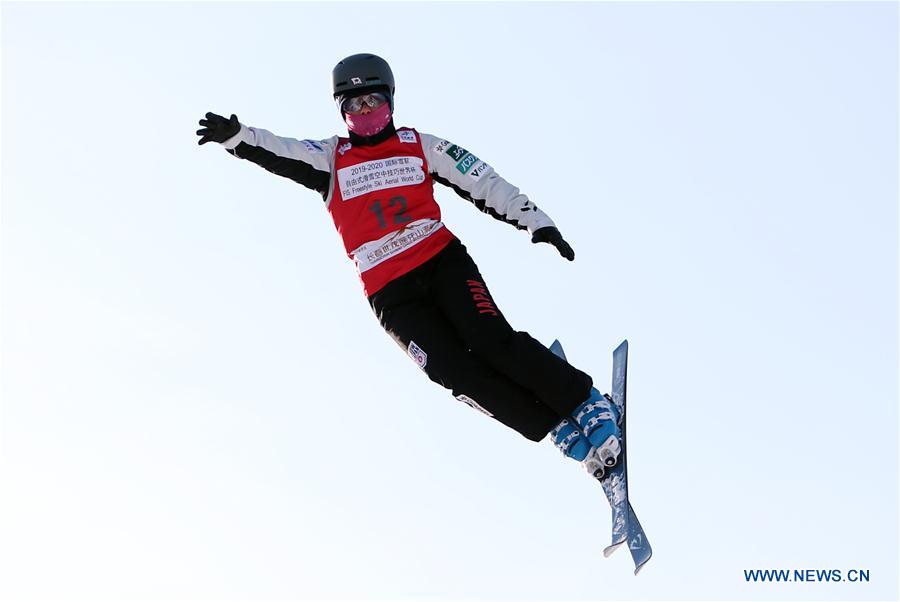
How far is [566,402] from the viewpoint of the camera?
1349 centimetres

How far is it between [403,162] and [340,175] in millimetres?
509

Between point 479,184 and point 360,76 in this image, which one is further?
point 360,76

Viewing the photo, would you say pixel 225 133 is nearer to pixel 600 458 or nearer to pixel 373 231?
pixel 373 231

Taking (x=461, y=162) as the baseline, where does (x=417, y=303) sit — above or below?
below

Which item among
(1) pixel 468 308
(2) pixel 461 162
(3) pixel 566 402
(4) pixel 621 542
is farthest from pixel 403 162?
(4) pixel 621 542

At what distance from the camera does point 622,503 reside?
1353 cm

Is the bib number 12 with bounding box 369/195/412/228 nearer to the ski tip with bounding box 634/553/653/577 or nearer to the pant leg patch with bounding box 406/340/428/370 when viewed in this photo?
the pant leg patch with bounding box 406/340/428/370

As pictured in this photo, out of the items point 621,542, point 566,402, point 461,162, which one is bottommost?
point 621,542

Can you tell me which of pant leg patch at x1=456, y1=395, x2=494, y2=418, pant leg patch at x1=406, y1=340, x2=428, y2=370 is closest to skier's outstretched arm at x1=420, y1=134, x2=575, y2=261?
pant leg patch at x1=406, y1=340, x2=428, y2=370

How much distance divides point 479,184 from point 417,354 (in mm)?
1489

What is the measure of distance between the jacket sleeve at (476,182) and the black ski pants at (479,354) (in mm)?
606

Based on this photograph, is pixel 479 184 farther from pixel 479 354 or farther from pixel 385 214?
pixel 479 354

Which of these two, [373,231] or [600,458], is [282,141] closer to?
[373,231]

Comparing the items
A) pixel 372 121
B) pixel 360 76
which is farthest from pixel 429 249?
pixel 360 76
